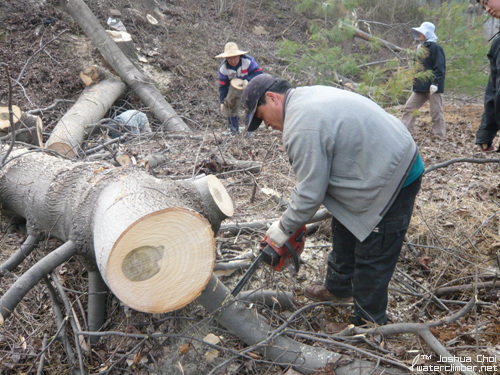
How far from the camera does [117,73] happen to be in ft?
24.1

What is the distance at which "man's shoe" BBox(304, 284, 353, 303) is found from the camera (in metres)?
2.87

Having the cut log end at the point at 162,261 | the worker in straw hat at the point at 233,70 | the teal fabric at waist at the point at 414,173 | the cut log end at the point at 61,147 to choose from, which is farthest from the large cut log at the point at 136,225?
the worker in straw hat at the point at 233,70

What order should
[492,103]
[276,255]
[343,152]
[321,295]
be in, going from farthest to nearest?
[492,103] → [321,295] → [276,255] → [343,152]

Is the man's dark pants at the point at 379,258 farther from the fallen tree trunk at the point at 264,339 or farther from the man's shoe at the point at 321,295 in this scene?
the fallen tree trunk at the point at 264,339

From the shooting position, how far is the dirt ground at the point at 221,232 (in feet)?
7.45

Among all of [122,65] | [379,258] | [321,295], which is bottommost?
[321,295]

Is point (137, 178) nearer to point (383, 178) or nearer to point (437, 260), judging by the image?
point (383, 178)

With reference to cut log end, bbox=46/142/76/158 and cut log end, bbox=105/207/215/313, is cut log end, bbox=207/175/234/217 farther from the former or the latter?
cut log end, bbox=46/142/76/158

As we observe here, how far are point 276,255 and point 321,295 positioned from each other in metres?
0.82

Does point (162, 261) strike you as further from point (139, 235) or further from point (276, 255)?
point (276, 255)

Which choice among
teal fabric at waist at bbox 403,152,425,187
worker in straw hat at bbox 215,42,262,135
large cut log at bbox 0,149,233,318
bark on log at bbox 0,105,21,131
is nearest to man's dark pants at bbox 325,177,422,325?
teal fabric at waist at bbox 403,152,425,187

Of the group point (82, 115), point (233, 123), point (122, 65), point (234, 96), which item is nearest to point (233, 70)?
point (234, 96)

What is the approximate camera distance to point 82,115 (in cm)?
557

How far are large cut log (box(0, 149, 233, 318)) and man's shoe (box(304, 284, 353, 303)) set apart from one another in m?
0.92
